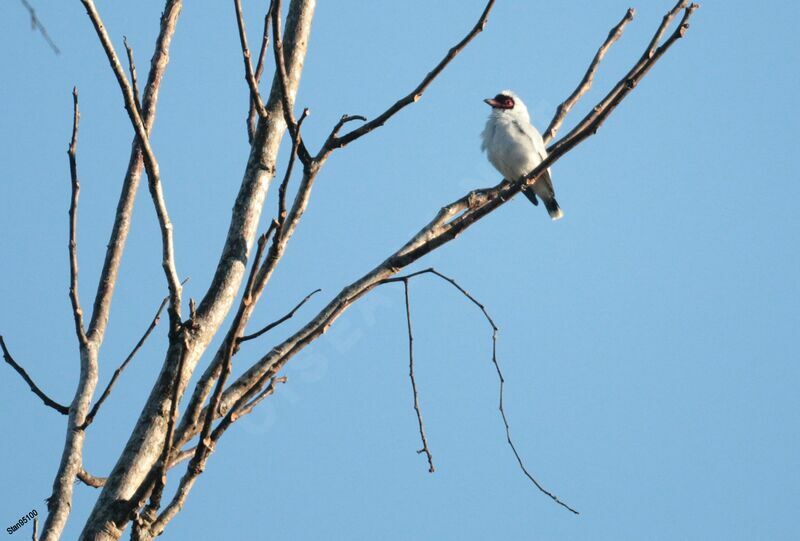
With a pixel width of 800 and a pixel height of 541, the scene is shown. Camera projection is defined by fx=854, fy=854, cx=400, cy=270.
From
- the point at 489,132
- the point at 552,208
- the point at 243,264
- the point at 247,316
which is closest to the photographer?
the point at 247,316

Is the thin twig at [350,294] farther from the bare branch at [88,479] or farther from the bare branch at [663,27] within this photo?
the bare branch at [88,479]

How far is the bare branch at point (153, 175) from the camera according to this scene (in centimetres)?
233

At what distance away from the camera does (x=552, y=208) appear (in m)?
9.71

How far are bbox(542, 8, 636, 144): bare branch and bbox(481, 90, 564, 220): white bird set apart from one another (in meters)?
3.90

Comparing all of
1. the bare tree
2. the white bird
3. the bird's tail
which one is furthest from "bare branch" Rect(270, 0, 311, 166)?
the bird's tail

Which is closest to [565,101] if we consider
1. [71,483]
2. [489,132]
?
[71,483]

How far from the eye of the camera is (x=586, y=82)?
13.2ft

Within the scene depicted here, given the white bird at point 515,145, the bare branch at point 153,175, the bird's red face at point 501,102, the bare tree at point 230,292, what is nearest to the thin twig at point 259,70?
the bare tree at point 230,292

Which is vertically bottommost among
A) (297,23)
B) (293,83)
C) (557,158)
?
(557,158)

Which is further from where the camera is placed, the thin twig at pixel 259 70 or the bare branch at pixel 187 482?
the thin twig at pixel 259 70

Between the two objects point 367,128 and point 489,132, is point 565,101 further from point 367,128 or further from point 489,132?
point 489,132

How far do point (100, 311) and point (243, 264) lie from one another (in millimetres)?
1303

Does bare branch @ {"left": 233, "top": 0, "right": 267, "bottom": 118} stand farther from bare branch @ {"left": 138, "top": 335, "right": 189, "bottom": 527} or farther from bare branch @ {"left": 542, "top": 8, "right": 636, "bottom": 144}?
bare branch @ {"left": 542, "top": 8, "right": 636, "bottom": 144}

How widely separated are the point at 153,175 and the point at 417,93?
0.84 m
